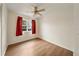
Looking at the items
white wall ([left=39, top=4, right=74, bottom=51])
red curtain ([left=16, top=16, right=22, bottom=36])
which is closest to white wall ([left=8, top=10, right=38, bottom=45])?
red curtain ([left=16, top=16, right=22, bottom=36])

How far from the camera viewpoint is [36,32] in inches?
52.0

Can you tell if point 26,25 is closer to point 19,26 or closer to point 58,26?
point 19,26

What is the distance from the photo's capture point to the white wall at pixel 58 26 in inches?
44.4

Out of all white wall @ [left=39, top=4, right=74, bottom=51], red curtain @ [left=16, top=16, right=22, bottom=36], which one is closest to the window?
red curtain @ [left=16, top=16, right=22, bottom=36]

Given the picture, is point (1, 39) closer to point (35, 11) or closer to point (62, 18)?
point (35, 11)

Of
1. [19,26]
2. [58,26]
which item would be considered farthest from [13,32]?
[58,26]

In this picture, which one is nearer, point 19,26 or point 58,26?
point 19,26

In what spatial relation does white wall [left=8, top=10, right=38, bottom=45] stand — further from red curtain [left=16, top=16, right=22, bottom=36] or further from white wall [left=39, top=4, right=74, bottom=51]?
white wall [left=39, top=4, right=74, bottom=51]

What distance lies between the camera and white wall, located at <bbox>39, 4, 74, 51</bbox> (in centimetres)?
113

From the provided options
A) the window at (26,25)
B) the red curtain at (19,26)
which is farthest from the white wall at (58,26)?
the red curtain at (19,26)

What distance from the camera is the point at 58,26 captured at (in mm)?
1259

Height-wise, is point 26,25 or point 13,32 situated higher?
point 26,25

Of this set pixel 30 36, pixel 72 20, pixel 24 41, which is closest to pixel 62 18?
pixel 72 20

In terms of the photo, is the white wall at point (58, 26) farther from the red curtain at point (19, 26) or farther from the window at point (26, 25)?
the red curtain at point (19, 26)
